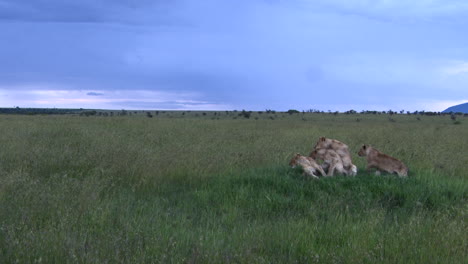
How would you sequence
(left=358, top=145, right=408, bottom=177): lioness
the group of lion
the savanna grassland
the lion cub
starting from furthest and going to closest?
(left=358, top=145, right=408, bottom=177): lioness < the group of lion < the lion cub < the savanna grassland

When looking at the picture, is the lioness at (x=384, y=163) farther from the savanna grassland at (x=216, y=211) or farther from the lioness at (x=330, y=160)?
the lioness at (x=330, y=160)

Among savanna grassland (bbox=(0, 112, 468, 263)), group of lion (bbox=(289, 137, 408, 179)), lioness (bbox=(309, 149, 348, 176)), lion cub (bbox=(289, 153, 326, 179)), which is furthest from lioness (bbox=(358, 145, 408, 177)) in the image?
lion cub (bbox=(289, 153, 326, 179))

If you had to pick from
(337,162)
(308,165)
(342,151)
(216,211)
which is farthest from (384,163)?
(216,211)

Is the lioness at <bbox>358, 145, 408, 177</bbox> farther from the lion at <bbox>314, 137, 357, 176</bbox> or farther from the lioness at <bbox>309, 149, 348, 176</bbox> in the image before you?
the lioness at <bbox>309, 149, 348, 176</bbox>

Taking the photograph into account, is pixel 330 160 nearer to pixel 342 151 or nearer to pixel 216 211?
pixel 342 151

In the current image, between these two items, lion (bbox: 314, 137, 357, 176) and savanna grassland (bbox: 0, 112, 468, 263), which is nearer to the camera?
savanna grassland (bbox: 0, 112, 468, 263)

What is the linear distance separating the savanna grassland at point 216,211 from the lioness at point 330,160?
1.63 feet

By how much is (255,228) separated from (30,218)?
266 cm

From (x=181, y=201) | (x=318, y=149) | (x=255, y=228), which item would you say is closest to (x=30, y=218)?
(x=181, y=201)

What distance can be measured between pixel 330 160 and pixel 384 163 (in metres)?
1.06

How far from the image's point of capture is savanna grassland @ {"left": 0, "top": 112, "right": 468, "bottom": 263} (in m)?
3.54

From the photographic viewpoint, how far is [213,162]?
8219mm

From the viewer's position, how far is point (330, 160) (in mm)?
7383

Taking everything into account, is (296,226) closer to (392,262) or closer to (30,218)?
(392,262)
